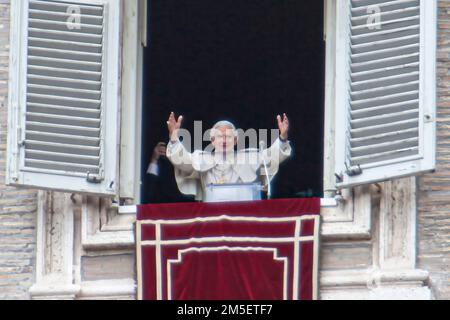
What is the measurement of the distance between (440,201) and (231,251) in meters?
1.37

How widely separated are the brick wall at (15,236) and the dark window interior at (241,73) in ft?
6.49

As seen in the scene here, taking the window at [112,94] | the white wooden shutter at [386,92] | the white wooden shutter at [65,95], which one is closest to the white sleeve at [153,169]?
the window at [112,94]

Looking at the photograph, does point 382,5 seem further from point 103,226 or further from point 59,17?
point 103,226

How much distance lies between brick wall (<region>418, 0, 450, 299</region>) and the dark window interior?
76.0 inches

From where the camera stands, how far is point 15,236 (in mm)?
17281

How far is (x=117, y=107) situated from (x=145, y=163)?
1.56m

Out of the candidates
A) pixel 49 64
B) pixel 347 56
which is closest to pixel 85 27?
pixel 49 64

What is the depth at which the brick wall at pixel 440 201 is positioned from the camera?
55.8 feet

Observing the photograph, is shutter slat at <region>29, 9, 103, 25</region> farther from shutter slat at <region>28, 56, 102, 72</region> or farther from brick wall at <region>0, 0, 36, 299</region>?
brick wall at <region>0, 0, 36, 299</region>

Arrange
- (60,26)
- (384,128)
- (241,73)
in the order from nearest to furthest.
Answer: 1. (384,128)
2. (60,26)
3. (241,73)

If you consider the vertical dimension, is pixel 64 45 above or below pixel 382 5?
below

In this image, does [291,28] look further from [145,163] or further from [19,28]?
[19,28]

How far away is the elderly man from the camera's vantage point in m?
17.8

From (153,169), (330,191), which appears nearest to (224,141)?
(153,169)
